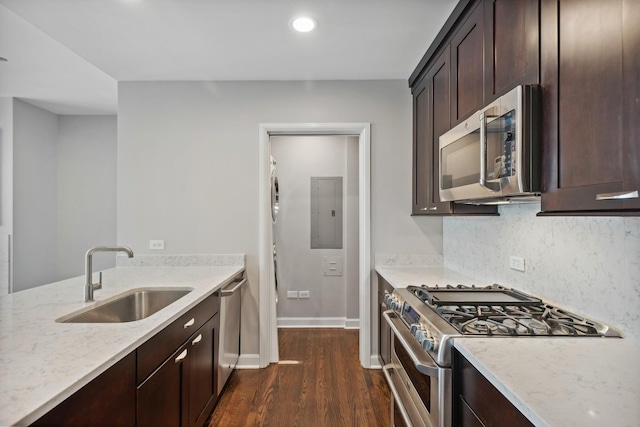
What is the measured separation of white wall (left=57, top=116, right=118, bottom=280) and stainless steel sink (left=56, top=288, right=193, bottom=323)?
8.62 ft

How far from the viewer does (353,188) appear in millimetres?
3826

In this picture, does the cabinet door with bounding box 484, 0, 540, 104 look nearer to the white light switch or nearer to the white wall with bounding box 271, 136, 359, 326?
the white wall with bounding box 271, 136, 359, 326

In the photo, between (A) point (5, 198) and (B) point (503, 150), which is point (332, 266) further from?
(A) point (5, 198)

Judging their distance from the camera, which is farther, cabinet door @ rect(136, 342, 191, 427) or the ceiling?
the ceiling

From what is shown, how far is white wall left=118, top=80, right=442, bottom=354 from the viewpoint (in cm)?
290

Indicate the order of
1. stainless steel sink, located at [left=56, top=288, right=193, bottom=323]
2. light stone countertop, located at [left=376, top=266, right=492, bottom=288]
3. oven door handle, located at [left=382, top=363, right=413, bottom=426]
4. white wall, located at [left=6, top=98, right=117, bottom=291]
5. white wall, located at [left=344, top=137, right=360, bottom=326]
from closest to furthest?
oven door handle, located at [left=382, top=363, right=413, bottom=426], stainless steel sink, located at [left=56, top=288, right=193, bottom=323], light stone countertop, located at [left=376, top=266, right=492, bottom=288], white wall, located at [left=344, top=137, right=360, bottom=326], white wall, located at [left=6, top=98, right=117, bottom=291]

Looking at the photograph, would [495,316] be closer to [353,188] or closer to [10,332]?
[10,332]

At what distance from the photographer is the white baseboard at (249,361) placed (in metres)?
2.87

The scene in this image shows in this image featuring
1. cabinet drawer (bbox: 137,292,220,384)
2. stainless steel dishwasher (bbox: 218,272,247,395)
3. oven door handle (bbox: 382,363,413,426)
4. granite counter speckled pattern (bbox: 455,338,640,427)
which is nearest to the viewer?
granite counter speckled pattern (bbox: 455,338,640,427)

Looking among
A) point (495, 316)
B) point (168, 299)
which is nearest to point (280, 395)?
point (168, 299)

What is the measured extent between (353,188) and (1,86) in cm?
374

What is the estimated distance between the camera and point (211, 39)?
2256mm

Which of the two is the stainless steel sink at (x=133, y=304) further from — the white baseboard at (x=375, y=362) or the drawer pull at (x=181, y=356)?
the white baseboard at (x=375, y=362)

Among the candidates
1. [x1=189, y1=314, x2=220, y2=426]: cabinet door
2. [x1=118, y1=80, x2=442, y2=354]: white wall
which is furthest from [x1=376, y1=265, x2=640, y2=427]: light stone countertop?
[x1=118, y1=80, x2=442, y2=354]: white wall
